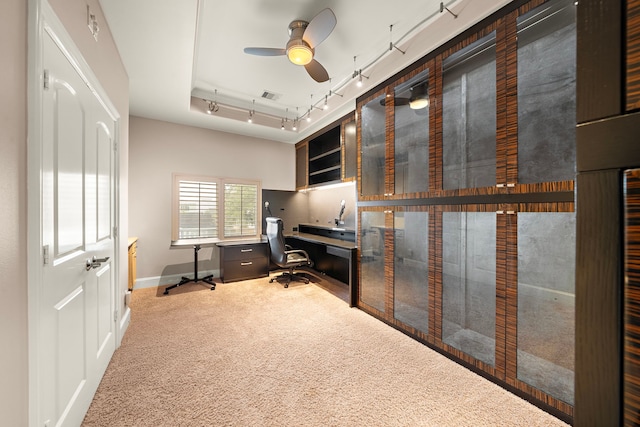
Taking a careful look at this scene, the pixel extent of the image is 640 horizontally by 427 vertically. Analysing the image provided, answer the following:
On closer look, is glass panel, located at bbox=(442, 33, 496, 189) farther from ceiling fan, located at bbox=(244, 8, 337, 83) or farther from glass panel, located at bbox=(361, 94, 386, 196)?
ceiling fan, located at bbox=(244, 8, 337, 83)

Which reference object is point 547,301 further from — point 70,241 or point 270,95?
point 270,95

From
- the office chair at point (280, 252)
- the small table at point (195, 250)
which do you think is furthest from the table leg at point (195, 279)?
the office chair at point (280, 252)

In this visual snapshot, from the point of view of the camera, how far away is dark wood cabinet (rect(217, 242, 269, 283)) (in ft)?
14.6

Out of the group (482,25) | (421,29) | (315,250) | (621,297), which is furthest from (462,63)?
(315,250)

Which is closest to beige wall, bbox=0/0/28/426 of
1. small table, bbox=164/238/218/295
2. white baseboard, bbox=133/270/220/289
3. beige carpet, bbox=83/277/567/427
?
beige carpet, bbox=83/277/567/427

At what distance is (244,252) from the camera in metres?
4.61

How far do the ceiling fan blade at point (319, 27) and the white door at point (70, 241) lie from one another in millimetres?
1699

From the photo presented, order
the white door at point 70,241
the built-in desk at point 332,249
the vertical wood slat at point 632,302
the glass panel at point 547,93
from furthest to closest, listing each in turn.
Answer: the built-in desk at point 332,249 < the glass panel at point 547,93 < the white door at point 70,241 < the vertical wood slat at point 632,302

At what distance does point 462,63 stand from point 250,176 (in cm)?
410

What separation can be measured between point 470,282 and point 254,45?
3.28m

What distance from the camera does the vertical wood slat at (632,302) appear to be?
1.39 feet

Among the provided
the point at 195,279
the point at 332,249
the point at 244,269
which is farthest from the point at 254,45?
the point at 195,279

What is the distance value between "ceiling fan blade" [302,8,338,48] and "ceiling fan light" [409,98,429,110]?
108cm

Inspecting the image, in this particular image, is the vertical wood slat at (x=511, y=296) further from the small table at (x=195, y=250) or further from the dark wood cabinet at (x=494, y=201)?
the small table at (x=195, y=250)
